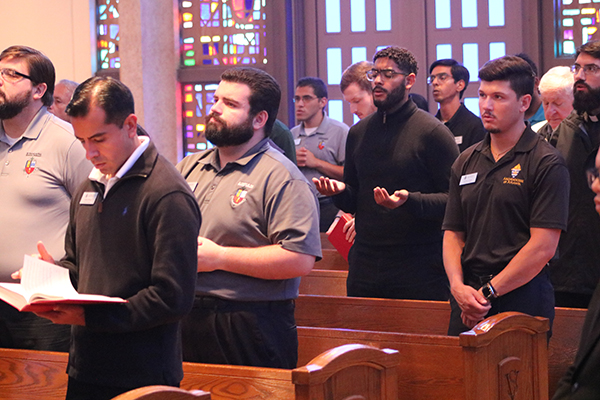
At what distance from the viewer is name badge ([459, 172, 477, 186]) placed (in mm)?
2932

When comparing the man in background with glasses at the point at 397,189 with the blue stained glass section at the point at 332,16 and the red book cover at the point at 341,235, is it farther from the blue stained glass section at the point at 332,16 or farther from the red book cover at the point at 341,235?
the blue stained glass section at the point at 332,16

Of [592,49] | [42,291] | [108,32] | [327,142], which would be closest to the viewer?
[42,291]

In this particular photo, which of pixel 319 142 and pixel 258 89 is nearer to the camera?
pixel 258 89

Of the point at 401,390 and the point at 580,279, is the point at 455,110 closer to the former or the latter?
the point at 580,279

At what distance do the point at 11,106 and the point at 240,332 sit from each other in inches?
56.7

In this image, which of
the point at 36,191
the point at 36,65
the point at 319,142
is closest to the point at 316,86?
the point at 319,142

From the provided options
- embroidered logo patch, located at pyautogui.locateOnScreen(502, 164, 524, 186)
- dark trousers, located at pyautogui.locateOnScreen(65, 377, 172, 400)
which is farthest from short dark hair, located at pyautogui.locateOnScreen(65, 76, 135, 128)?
embroidered logo patch, located at pyautogui.locateOnScreen(502, 164, 524, 186)

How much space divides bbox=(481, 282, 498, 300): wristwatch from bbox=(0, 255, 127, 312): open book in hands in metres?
1.46

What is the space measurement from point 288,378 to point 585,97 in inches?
76.0

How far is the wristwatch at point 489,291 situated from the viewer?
2766mm

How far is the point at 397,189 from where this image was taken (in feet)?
11.4

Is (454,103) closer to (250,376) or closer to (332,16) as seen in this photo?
(332,16)

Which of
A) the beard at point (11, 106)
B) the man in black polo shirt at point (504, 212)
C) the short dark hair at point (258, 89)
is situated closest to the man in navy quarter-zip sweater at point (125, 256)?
the short dark hair at point (258, 89)

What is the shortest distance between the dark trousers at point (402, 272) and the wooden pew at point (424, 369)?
56 cm
